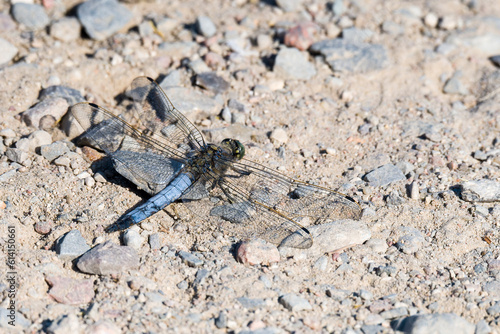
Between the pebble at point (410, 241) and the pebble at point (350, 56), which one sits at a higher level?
the pebble at point (350, 56)

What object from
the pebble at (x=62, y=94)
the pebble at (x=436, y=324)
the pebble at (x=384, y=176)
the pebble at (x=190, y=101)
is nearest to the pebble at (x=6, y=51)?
the pebble at (x=62, y=94)

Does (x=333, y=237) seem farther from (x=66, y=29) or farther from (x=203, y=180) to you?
(x=66, y=29)

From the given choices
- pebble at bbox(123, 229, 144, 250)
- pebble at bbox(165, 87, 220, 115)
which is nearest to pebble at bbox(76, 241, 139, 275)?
pebble at bbox(123, 229, 144, 250)

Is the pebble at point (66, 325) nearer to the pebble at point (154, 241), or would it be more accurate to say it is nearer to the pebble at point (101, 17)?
the pebble at point (154, 241)

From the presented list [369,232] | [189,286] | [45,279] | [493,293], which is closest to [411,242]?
[369,232]

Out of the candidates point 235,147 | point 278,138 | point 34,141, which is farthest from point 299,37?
point 34,141

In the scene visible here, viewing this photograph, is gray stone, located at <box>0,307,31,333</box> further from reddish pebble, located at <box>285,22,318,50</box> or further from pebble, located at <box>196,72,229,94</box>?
reddish pebble, located at <box>285,22,318,50</box>

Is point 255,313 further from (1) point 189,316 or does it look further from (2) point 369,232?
(2) point 369,232
